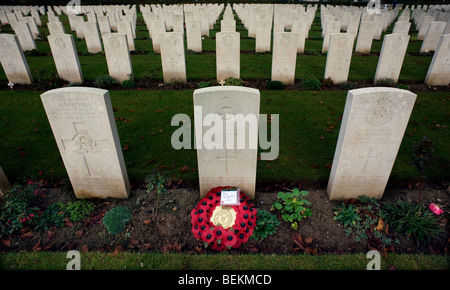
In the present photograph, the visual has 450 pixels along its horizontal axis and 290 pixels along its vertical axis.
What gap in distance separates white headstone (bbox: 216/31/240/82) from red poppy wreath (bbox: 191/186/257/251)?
6.26 meters

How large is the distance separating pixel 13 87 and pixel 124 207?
839 cm

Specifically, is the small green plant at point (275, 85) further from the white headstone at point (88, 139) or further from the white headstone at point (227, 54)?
the white headstone at point (88, 139)

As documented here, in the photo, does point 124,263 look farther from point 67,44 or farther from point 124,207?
point 67,44

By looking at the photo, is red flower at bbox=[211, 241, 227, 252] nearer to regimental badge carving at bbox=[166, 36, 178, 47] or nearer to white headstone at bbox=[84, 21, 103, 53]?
regimental badge carving at bbox=[166, 36, 178, 47]

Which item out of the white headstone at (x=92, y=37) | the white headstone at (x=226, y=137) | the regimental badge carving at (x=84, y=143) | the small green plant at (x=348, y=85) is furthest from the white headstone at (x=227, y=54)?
the white headstone at (x=92, y=37)

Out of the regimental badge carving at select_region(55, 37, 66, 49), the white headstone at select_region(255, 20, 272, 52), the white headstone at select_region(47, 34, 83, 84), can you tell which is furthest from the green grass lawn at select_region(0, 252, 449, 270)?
the white headstone at select_region(255, 20, 272, 52)

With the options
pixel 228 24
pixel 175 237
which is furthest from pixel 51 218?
pixel 228 24

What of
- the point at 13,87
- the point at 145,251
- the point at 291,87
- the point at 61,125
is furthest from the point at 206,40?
the point at 145,251

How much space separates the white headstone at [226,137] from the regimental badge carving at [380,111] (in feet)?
5.41

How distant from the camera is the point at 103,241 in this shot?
12.5 feet

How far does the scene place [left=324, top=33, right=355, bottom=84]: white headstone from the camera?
830 centimetres

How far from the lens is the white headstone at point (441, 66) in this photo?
832cm

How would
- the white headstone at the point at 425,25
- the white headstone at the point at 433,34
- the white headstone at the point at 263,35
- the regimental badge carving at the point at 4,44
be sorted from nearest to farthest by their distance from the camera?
the regimental badge carving at the point at 4,44
the white headstone at the point at 433,34
the white headstone at the point at 263,35
the white headstone at the point at 425,25

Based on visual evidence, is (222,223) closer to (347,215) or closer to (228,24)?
(347,215)
